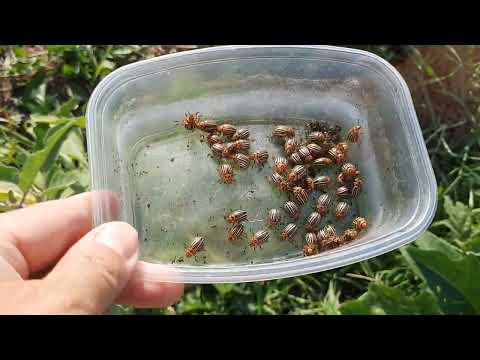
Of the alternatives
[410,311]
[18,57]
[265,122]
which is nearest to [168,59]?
→ [265,122]

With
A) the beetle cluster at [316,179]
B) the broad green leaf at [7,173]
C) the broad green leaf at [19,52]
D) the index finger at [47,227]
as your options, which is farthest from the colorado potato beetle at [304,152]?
the broad green leaf at [19,52]

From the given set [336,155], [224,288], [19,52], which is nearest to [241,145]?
[336,155]

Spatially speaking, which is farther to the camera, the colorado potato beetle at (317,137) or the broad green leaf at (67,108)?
the broad green leaf at (67,108)

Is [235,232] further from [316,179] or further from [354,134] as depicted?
[354,134]

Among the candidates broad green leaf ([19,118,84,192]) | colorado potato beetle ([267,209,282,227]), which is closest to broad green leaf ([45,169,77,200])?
broad green leaf ([19,118,84,192])

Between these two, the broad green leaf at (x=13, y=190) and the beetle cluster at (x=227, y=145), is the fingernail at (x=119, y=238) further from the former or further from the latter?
the broad green leaf at (x=13, y=190)
